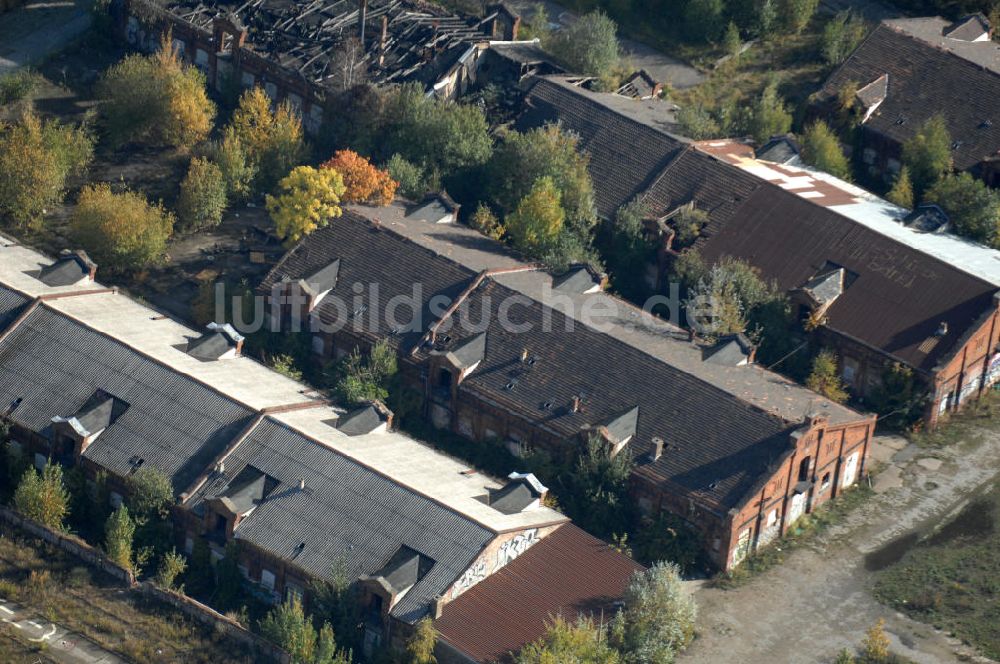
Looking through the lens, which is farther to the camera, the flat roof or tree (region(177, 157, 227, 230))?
tree (region(177, 157, 227, 230))

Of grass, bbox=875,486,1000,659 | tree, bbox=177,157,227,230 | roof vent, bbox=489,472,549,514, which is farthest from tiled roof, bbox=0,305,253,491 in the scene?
grass, bbox=875,486,1000,659

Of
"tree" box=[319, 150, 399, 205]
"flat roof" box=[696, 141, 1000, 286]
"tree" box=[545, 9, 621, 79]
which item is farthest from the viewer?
"tree" box=[545, 9, 621, 79]

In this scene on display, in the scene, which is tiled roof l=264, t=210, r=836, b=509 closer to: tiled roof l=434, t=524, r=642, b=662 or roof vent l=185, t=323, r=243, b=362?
roof vent l=185, t=323, r=243, b=362

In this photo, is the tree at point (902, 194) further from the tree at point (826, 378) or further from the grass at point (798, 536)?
the grass at point (798, 536)

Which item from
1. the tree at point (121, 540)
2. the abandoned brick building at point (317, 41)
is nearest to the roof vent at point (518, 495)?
the tree at point (121, 540)

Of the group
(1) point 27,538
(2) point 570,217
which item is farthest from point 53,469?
(2) point 570,217

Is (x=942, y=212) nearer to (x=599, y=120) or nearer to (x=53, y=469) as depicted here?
(x=599, y=120)
